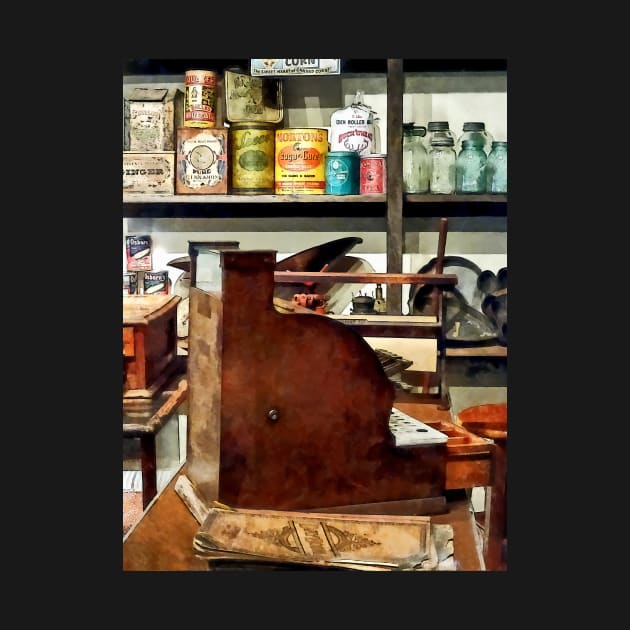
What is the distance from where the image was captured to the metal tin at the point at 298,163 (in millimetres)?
2418

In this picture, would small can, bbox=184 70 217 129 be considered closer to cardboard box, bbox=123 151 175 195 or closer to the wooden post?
cardboard box, bbox=123 151 175 195

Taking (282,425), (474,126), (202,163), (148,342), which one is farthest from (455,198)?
(148,342)

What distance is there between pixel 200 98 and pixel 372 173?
19.9 inches

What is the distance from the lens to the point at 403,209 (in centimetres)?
247

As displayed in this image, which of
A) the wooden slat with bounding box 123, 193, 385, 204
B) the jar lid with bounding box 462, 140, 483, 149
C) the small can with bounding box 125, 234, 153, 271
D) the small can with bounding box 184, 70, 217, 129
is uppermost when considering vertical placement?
the small can with bounding box 184, 70, 217, 129

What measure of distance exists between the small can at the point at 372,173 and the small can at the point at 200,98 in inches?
16.8

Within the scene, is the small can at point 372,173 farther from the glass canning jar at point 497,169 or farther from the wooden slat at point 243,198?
the glass canning jar at point 497,169

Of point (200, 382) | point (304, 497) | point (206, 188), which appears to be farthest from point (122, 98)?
point (304, 497)

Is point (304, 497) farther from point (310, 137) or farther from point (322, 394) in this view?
point (310, 137)

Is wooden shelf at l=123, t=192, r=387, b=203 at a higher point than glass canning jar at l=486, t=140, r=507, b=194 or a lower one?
lower

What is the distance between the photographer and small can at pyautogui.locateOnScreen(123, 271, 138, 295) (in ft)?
7.72

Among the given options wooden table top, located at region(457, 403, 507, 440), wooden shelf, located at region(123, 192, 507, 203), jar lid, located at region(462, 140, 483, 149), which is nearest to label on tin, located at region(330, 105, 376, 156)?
wooden shelf, located at region(123, 192, 507, 203)

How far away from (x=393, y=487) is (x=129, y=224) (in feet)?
3.14

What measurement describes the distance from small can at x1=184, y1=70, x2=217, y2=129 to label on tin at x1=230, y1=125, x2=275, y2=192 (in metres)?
0.10
